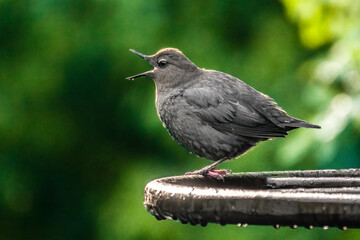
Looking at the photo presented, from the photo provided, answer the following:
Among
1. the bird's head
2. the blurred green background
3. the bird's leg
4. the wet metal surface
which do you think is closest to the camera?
the wet metal surface

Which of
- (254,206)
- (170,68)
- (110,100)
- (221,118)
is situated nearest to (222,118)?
(221,118)

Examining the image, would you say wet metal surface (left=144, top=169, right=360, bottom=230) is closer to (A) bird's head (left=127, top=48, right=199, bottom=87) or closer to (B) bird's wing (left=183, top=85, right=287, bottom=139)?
(B) bird's wing (left=183, top=85, right=287, bottom=139)

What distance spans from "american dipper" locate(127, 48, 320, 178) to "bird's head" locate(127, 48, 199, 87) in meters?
0.20

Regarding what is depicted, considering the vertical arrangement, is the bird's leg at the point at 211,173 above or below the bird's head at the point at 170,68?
below

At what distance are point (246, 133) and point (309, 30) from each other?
2.76 metres

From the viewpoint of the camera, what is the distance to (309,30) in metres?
7.27

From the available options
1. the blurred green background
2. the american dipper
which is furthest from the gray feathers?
the blurred green background

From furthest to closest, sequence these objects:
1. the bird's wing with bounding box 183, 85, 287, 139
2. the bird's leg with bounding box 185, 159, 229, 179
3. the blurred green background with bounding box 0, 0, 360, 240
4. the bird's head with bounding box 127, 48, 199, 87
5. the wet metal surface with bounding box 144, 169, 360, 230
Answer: the blurred green background with bounding box 0, 0, 360, 240
the bird's head with bounding box 127, 48, 199, 87
the bird's wing with bounding box 183, 85, 287, 139
the bird's leg with bounding box 185, 159, 229, 179
the wet metal surface with bounding box 144, 169, 360, 230

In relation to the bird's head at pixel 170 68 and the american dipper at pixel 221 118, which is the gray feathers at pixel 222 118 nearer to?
the american dipper at pixel 221 118

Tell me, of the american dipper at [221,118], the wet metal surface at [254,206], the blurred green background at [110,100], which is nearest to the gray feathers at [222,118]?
the american dipper at [221,118]

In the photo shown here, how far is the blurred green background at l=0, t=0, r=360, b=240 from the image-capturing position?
9289 millimetres

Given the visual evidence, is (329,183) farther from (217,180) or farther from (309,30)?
(309,30)

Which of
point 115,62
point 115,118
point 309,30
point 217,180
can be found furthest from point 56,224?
point 217,180

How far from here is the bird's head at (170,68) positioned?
5.19 metres
